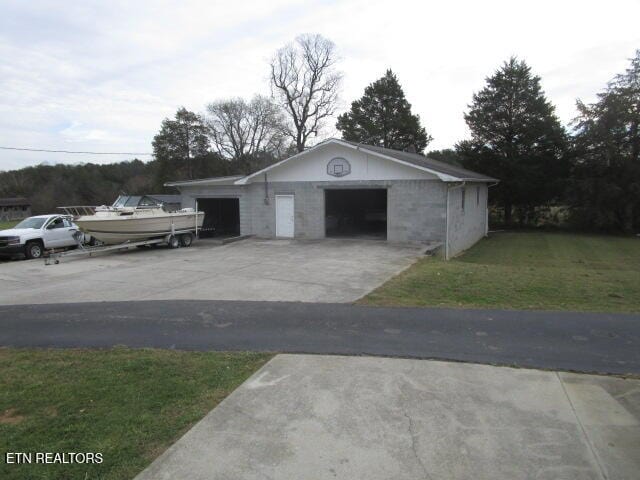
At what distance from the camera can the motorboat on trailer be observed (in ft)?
53.1

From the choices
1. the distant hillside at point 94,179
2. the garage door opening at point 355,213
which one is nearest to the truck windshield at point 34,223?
the garage door opening at point 355,213

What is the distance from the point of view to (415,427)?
402 centimetres

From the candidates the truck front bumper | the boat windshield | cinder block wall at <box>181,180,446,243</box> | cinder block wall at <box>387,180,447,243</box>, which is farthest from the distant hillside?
cinder block wall at <box>387,180,447,243</box>

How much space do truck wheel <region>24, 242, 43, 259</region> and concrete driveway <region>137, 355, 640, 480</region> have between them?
603 inches

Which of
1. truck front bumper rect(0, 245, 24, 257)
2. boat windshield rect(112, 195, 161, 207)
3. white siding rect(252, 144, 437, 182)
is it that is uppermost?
white siding rect(252, 144, 437, 182)

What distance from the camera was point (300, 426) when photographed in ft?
13.3

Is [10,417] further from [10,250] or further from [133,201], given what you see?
[133,201]

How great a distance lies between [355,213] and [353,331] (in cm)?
2098

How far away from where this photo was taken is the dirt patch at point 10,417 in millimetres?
4215

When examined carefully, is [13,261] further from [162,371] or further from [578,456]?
[578,456]

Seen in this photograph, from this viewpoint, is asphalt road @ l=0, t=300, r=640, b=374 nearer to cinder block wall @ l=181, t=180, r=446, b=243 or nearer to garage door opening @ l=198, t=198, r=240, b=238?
cinder block wall @ l=181, t=180, r=446, b=243

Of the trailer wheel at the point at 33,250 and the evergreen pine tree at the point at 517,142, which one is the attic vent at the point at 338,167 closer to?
the trailer wheel at the point at 33,250

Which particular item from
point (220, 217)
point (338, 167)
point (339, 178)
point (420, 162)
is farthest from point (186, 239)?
point (420, 162)

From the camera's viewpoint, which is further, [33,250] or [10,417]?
[33,250]
